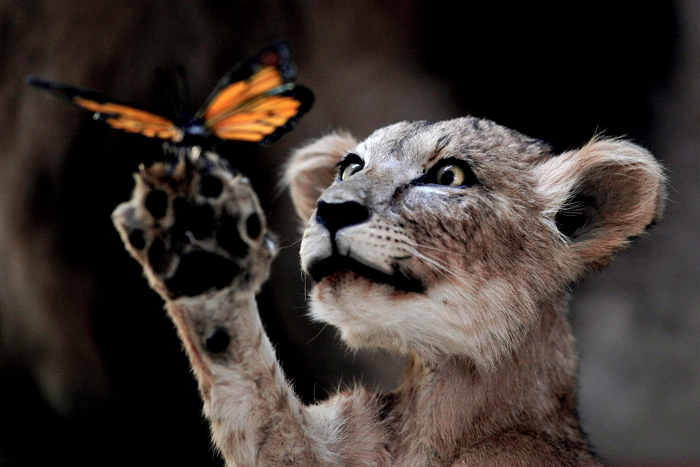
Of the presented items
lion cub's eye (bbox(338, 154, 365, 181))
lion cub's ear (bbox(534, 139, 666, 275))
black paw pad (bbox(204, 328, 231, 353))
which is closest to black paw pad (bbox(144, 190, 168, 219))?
black paw pad (bbox(204, 328, 231, 353))

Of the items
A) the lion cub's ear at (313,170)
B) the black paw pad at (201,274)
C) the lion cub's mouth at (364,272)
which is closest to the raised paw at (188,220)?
the black paw pad at (201,274)

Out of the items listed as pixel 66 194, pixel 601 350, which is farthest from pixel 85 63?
pixel 601 350

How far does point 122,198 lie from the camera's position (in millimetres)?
1387

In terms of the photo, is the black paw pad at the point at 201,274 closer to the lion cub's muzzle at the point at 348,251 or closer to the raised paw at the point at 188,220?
the raised paw at the point at 188,220

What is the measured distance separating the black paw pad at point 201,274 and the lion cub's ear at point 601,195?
0.41 m

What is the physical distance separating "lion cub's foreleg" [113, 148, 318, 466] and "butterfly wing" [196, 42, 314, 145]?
36mm

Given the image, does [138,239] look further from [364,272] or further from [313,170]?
[313,170]

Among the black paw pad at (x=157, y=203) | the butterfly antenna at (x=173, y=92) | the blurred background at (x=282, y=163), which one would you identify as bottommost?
the blurred background at (x=282, y=163)

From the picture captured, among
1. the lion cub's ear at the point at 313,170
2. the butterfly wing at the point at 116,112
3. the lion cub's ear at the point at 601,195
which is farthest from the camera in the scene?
the lion cub's ear at the point at 313,170

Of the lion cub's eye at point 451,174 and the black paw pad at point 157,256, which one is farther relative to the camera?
the lion cub's eye at point 451,174

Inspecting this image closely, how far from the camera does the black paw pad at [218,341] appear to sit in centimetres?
72

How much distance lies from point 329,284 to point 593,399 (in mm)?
1050

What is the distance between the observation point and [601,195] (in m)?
0.89

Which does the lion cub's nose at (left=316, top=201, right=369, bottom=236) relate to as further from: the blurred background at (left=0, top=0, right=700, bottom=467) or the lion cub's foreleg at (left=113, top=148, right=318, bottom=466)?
the blurred background at (left=0, top=0, right=700, bottom=467)
